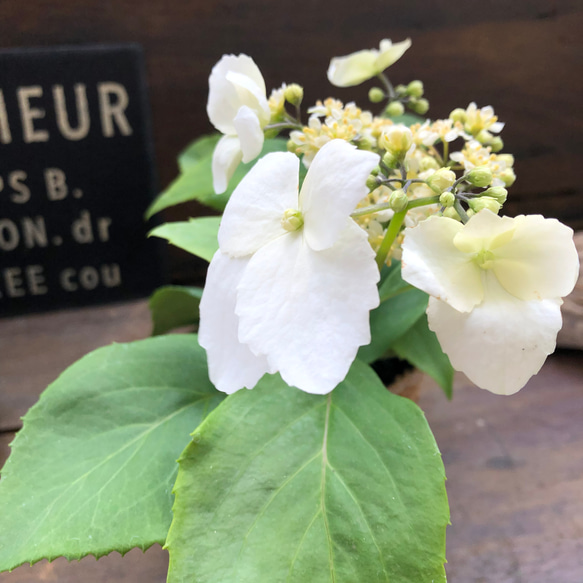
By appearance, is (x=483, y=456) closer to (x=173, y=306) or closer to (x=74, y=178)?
(x=173, y=306)

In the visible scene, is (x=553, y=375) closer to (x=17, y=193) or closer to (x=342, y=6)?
(x=342, y=6)

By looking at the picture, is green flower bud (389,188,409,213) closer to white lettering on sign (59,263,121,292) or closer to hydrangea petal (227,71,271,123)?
hydrangea petal (227,71,271,123)

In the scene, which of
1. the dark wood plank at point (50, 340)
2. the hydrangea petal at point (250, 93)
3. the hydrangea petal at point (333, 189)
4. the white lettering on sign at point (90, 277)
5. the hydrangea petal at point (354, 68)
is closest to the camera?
the hydrangea petal at point (333, 189)

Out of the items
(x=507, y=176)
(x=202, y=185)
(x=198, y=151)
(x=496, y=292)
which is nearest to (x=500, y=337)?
(x=496, y=292)

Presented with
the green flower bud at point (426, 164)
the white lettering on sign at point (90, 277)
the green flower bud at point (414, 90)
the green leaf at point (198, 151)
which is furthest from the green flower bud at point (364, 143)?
the white lettering on sign at point (90, 277)

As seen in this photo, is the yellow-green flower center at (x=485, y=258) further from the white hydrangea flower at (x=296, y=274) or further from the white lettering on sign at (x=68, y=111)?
the white lettering on sign at (x=68, y=111)

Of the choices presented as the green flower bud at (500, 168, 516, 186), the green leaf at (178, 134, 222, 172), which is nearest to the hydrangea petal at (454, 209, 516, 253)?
the green flower bud at (500, 168, 516, 186)
